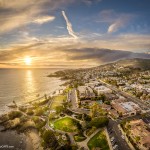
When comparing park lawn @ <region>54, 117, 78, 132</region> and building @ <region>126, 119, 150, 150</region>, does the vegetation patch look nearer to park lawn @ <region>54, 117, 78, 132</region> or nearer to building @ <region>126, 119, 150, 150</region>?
park lawn @ <region>54, 117, 78, 132</region>

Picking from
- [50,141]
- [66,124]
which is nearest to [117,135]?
[66,124]

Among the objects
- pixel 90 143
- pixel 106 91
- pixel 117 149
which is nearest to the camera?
pixel 117 149

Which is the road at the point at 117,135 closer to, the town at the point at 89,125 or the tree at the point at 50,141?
the town at the point at 89,125

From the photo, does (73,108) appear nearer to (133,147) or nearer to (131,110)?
(131,110)

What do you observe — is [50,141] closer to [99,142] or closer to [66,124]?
[66,124]

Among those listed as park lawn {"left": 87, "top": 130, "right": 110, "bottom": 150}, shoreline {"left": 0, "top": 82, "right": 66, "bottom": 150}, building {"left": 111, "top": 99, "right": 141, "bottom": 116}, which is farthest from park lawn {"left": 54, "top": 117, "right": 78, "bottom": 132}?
building {"left": 111, "top": 99, "right": 141, "bottom": 116}

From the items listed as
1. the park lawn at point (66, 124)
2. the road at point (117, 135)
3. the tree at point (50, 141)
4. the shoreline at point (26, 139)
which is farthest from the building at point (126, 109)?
the shoreline at point (26, 139)

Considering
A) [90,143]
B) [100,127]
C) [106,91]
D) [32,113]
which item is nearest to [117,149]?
[90,143]
